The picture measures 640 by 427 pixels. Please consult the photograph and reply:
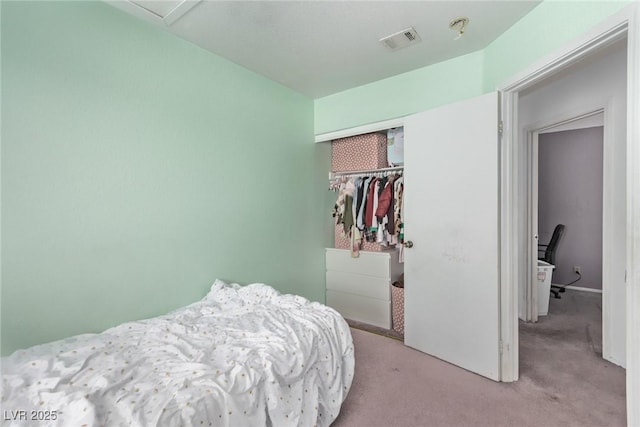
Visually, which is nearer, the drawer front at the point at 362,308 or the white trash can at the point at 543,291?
the drawer front at the point at 362,308

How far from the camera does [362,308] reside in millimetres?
3199

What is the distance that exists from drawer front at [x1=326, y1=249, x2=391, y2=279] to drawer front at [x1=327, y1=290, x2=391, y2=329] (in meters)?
0.27

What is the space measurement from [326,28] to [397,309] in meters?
2.43

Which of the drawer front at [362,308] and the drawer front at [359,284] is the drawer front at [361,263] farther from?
the drawer front at [362,308]

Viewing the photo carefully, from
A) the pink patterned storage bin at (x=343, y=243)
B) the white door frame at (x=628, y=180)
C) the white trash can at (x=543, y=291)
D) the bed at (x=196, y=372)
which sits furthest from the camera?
the white trash can at (x=543, y=291)

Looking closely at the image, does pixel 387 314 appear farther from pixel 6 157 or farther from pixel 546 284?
pixel 6 157

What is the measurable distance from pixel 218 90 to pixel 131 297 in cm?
159

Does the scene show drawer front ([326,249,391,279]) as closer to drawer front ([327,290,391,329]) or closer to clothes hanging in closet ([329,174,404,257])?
clothes hanging in closet ([329,174,404,257])

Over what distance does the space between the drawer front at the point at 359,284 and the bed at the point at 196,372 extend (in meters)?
1.27

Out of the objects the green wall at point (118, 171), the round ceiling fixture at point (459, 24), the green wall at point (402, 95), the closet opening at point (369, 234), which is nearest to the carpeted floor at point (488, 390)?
the closet opening at point (369, 234)

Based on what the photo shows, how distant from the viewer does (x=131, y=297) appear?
191 cm

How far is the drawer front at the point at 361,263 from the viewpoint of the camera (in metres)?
3.04

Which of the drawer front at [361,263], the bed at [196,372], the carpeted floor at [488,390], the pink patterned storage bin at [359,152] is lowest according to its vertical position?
the carpeted floor at [488,390]

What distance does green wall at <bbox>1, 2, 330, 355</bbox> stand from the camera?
4.98 ft
